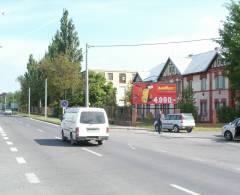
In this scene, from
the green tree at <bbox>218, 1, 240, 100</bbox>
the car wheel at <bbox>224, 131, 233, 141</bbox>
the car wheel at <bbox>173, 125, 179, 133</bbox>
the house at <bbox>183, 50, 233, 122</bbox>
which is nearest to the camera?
the car wheel at <bbox>224, 131, 233, 141</bbox>

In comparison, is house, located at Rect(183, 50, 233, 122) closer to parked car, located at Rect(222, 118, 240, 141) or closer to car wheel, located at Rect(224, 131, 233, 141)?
car wheel, located at Rect(224, 131, 233, 141)

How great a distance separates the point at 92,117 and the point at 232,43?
28.4m

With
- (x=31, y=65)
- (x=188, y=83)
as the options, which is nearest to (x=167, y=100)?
(x=188, y=83)

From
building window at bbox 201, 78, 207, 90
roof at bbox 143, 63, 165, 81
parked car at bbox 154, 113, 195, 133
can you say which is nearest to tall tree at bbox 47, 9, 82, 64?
roof at bbox 143, 63, 165, 81

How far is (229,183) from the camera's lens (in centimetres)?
1227

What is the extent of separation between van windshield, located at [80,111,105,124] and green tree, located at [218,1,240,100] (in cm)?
2662

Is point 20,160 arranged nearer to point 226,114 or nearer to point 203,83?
point 226,114

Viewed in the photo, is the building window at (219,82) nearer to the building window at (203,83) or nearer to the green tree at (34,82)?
the building window at (203,83)

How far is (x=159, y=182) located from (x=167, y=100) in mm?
43032

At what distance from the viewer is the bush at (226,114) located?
179 feet

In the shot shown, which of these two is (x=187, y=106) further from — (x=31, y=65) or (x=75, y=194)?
(x=31, y=65)

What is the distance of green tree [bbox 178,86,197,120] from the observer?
5905 centimetres

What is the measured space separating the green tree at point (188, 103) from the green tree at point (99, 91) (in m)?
20.9

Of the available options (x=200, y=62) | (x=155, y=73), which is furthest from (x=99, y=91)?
(x=200, y=62)
